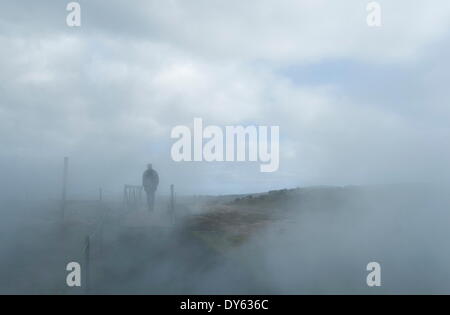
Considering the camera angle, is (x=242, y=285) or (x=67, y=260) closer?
(x=242, y=285)

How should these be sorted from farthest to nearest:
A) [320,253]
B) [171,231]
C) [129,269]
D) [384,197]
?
[384,197] < [171,231] < [320,253] < [129,269]

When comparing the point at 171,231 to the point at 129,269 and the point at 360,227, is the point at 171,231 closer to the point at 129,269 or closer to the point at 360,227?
the point at 129,269

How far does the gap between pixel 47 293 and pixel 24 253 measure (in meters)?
3.23

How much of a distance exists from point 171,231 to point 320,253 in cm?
448
